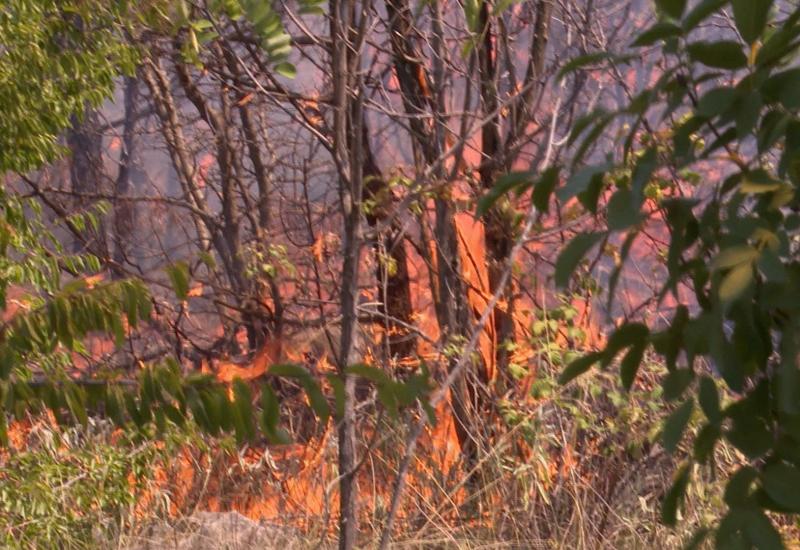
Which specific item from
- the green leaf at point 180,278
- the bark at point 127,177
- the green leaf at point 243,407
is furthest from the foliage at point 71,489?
the bark at point 127,177

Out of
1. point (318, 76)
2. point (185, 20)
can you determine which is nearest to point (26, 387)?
point (185, 20)

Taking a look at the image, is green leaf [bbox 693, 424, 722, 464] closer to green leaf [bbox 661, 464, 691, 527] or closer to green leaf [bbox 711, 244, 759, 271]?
green leaf [bbox 661, 464, 691, 527]

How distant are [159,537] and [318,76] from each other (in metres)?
4.06

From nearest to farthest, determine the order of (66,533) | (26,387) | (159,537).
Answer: (26,387), (66,533), (159,537)

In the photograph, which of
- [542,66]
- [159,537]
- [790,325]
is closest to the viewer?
[790,325]

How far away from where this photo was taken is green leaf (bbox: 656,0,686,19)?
1364mm

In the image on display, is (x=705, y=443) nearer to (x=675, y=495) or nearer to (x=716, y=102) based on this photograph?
(x=675, y=495)

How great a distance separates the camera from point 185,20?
4.03 metres

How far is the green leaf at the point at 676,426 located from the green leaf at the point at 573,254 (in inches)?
8.4

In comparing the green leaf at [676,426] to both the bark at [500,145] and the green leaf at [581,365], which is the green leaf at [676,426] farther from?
the bark at [500,145]

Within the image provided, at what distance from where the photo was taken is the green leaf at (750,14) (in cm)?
135

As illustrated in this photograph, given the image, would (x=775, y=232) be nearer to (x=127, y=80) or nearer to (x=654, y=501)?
(x=654, y=501)

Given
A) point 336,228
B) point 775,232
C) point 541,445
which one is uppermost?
point 775,232

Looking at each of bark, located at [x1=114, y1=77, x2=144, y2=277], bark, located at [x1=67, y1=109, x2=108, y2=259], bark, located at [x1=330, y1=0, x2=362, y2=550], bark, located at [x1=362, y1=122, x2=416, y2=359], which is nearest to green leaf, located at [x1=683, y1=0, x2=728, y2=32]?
bark, located at [x1=330, y1=0, x2=362, y2=550]
